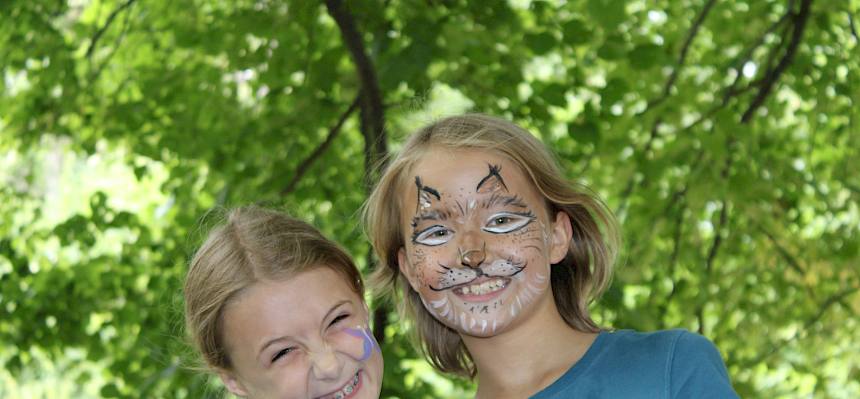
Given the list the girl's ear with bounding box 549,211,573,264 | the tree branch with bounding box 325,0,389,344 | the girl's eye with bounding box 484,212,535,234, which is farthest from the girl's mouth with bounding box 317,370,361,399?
the tree branch with bounding box 325,0,389,344

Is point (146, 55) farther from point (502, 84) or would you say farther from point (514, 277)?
point (514, 277)

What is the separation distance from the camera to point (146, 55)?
18.8 feet

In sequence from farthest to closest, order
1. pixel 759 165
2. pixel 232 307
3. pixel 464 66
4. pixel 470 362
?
pixel 759 165 → pixel 464 66 → pixel 470 362 → pixel 232 307

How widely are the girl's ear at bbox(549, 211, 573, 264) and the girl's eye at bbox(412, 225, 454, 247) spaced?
0.26 m

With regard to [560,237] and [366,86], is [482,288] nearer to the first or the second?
[560,237]

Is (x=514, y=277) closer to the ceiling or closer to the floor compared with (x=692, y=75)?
closer to the ceiling

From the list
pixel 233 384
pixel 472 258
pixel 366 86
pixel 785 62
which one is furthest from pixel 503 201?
pixel 785 62

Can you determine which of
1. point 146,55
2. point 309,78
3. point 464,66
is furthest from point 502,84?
point 146,55

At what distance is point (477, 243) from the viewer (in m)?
2.43

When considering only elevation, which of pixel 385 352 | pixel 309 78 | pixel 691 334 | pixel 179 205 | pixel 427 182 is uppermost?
pixel 427 182

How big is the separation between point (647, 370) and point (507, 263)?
0.38m

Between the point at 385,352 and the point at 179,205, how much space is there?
5.87 feet

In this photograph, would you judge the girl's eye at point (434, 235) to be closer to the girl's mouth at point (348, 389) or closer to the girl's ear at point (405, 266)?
the girl's ear at point (405, 266)

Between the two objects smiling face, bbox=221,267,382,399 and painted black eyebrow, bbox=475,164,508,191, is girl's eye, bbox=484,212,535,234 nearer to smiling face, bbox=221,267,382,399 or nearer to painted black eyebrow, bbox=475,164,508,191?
painted black eyebrow, bbox=475,164,508,191
